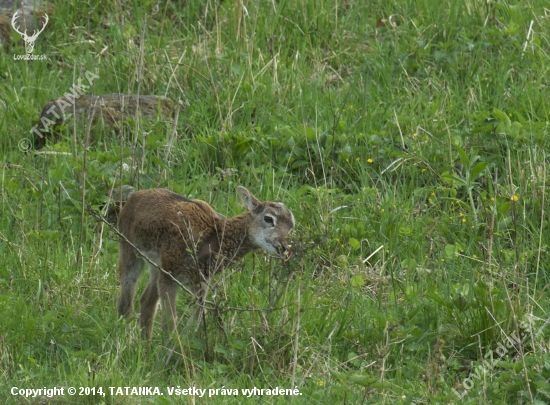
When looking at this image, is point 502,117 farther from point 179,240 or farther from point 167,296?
point 167,296

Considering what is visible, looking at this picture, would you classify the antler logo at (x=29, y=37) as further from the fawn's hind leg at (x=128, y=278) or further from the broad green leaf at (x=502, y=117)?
the broad green leaf at (x=502, y=117)

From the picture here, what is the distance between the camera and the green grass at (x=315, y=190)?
19.6 feet

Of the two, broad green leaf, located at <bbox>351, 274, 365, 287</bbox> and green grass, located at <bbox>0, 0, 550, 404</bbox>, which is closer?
green grass, located at <bbox>0, 0, 550, 404</bbox>

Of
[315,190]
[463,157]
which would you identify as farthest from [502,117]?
[315,190]

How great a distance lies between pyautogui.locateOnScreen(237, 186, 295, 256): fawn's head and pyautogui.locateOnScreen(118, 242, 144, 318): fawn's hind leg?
0.81 m

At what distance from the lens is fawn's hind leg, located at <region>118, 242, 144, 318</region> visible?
6.79 meters

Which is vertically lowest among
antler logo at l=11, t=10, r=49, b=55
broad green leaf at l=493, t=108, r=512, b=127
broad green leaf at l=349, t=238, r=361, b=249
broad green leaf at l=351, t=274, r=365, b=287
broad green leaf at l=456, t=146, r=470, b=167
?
broad green leaf at l=349, t=238, r=361, b=249

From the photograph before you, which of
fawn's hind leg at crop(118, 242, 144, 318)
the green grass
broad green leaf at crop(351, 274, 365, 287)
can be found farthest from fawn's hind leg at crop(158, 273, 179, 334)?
broad green leaf at crop(351, 274, 365, 287)

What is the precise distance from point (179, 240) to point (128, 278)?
1.57 feet

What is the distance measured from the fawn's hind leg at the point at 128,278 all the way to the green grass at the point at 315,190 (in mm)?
190

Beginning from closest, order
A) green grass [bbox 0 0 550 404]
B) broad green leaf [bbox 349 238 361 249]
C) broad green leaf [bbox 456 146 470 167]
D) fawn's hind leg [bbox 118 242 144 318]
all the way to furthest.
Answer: green grass [bbox 0 0 550 404]
fawn's hind leg [bbox 118 242 144 318]
broad green leaf [bbox 349 238 361 249]
broad green leaf [bbox 456 146 470 167]

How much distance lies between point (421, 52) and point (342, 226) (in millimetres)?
2807

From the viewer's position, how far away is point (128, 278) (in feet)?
22.3

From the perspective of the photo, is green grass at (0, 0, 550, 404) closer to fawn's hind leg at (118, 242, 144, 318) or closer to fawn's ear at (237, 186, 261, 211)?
fawn's hind leg at (118, 242, 144, 318)
